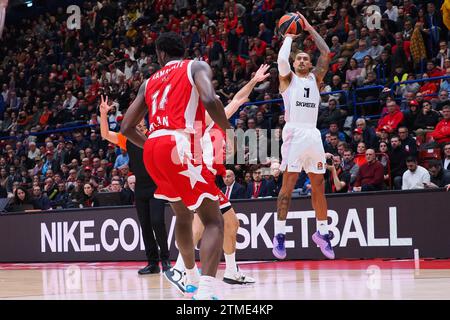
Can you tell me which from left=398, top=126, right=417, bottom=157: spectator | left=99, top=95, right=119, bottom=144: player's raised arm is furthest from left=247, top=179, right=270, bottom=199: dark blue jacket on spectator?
left=99, top=95, right=119, bottom=144: player's raised arm

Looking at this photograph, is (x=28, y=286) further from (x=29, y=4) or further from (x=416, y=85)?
(x=29, y=4)

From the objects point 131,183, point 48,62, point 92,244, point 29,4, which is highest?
point 29,4

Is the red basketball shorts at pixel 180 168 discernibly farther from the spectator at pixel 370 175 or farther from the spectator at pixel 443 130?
the spectator at pixel 443 130

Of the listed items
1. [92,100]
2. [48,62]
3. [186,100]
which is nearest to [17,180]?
[92,100]

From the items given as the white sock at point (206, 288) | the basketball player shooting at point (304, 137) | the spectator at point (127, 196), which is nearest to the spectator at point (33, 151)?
the spectator at point (127, 196)

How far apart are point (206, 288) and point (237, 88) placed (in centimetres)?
1259

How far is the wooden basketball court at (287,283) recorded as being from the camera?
21.8 ft

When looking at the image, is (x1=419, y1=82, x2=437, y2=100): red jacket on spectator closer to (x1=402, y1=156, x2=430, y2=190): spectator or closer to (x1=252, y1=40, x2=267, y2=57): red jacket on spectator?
(x1=402, y1=156, x2=430, y2=190): spectator

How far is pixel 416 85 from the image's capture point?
1515cm

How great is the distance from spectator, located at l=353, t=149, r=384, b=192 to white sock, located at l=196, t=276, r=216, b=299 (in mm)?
7009

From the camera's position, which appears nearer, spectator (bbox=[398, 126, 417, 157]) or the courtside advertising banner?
the courtside advertising banner

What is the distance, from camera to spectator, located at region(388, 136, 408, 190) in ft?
42.8

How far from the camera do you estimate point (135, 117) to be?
6.54 m
